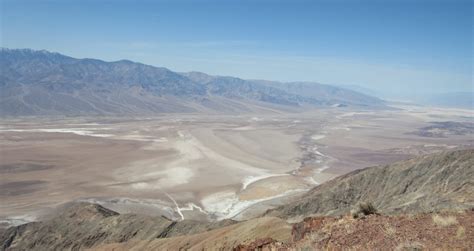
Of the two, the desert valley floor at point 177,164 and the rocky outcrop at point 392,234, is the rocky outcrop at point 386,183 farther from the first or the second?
the rocky outcrop at point 392,234

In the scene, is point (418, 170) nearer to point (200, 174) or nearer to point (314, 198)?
point (314, 198)

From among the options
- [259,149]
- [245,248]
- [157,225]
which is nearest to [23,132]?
[259,149]

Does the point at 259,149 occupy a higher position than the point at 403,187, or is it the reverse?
the point at 403,187

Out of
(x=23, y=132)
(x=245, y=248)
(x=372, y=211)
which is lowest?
(x=23, y=132)

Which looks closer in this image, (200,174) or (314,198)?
(314,198)

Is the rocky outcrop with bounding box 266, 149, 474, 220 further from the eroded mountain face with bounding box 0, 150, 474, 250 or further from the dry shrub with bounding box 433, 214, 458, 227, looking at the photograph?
the dry shrub with bounding box 433, 214, 458, 227

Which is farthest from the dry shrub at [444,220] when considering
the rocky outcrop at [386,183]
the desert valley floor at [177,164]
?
the desert valley floor at [177,164]

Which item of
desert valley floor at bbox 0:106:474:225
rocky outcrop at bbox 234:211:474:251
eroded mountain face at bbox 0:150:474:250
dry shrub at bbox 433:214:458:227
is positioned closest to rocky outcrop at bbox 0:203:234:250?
eroded mountain face at bbox 0:150:474:250
